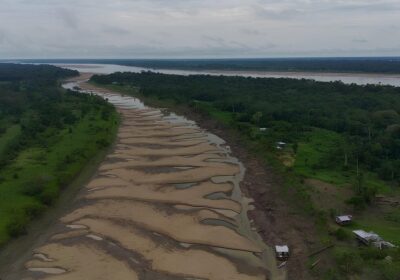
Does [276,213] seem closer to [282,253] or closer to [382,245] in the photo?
[282,253]

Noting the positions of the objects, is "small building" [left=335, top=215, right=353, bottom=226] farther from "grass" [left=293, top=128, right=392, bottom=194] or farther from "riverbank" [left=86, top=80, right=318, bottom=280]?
"grass" [left=293, top=128, right=392, bottom=194]

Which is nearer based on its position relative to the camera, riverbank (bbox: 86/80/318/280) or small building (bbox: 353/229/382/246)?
small building (bbox: 353/229/382/246)

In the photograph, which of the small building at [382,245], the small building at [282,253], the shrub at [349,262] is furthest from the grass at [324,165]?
the small building at [282,253]

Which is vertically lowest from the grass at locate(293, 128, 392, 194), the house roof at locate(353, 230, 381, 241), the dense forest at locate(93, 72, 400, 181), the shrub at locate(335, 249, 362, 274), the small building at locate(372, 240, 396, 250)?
the shrub at locate(335, 249, 362, 274)

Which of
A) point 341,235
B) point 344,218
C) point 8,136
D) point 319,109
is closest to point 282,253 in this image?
point 341,235

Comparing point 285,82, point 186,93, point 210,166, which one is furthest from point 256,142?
point 285,82

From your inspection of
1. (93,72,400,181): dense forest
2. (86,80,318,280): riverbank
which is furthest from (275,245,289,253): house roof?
(93,72,400,181): dense forest

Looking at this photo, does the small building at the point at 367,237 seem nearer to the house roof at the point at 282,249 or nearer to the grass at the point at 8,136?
the house roof at the point at 282,249
